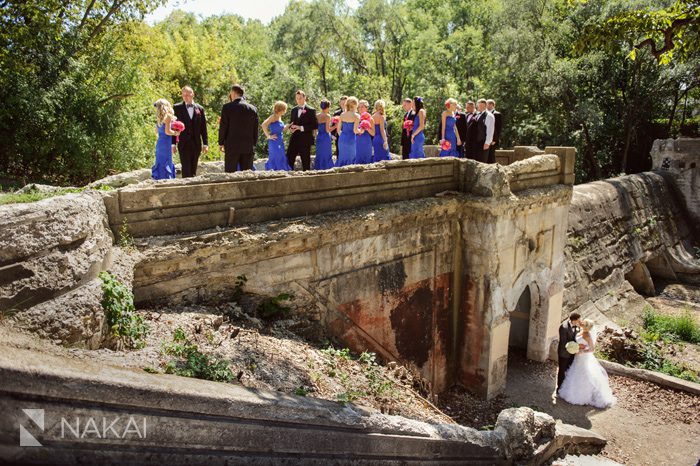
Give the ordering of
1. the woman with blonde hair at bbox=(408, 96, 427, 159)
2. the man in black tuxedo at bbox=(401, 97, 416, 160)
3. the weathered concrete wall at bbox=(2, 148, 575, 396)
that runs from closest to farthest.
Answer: the weathered concrete wall at bbox=(2, 148, 575, 396), the woman with blonde hair at bbox=(408, 96, 427, 159), the man in black tuxedo at bbox=(401, 97, 416, 160)

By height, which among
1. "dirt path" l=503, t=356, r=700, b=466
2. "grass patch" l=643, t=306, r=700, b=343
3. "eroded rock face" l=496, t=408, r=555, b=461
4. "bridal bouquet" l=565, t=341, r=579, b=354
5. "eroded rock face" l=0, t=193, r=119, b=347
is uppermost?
"eroded rock face" l=0, t=193, r=119, b=347

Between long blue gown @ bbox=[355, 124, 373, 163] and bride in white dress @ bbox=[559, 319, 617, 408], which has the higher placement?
long blue gown @ bbox=[355, 124, 373, 163]

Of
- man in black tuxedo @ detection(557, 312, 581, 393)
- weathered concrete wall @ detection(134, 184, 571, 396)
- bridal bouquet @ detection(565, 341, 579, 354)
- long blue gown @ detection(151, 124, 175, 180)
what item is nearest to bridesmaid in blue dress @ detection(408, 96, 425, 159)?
weathered concrete wall @ detection(134, 184, 571, 396)

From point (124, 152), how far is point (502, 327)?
9759 mm

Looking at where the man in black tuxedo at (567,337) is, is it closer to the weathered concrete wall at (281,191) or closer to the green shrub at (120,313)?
the weathered concrete wall at (281,191)

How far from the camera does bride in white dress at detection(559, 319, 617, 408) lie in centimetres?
969

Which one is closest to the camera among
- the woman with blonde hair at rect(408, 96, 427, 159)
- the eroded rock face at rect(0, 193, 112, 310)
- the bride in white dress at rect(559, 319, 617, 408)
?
the eroded rock face at rect(0, 193, 112, 310)

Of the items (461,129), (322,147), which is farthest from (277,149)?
(461,129)

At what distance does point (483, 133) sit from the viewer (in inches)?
433

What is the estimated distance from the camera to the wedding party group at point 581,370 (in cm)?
964

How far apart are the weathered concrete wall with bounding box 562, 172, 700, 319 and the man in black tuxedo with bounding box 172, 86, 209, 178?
10661 mm

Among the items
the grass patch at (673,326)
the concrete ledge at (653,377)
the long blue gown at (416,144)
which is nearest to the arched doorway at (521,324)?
the concrete ledge at (653,377)

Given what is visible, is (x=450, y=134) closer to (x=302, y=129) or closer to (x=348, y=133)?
(x=348, y=133)

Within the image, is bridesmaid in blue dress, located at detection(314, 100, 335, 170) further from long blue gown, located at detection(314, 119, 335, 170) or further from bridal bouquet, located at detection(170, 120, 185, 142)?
bridal bouquet, located at detection(170, 120, 185, 142)
